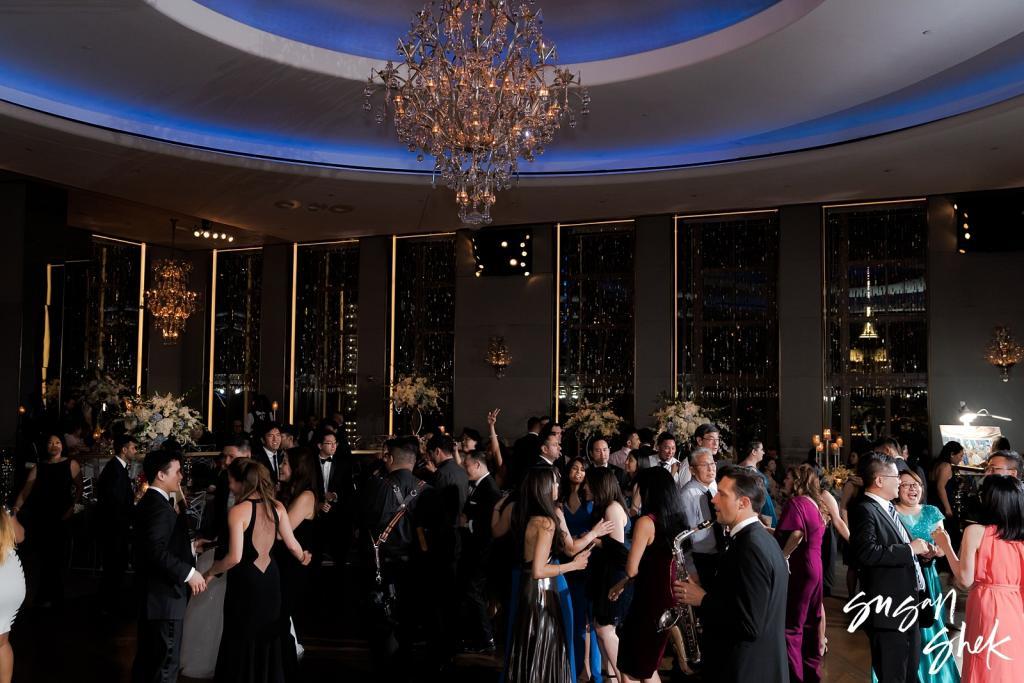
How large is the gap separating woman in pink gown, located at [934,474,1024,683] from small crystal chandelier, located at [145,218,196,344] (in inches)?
531

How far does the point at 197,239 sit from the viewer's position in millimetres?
16766

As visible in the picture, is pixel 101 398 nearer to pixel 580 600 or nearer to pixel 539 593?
pixel 580 600

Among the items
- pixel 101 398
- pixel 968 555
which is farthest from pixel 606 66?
pixel 101 398

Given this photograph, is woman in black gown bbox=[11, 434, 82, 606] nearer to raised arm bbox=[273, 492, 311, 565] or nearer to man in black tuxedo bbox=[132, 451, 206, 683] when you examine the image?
man in black tuxedo bbox=[132, 451, 206, 683]

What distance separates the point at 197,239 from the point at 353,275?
10.3ft

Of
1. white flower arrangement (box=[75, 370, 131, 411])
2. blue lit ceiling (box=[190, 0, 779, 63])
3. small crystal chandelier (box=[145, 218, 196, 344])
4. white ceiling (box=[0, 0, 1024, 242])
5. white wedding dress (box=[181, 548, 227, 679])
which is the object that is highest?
blue lit ceiling (box=[190, 0, 779, 63])

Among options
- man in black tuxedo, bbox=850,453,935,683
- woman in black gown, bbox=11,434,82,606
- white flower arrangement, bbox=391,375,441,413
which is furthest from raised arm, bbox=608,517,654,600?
white flower arrangement, bbox=391,375,441,413

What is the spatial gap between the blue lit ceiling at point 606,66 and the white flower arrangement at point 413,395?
5.21m

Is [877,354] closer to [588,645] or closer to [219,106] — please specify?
[588,645]

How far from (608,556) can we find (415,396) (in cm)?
1018

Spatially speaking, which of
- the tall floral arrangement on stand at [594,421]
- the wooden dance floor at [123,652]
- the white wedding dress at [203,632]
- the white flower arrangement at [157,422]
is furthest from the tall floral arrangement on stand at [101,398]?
the white wedding dress at [203,632]

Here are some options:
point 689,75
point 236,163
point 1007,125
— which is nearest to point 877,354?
point 1007,125

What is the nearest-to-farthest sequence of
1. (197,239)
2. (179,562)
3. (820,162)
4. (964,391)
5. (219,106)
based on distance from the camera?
(179,562), (219,106), (820,162), (964,391), (197,239)

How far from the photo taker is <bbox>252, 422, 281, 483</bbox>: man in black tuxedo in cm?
852
